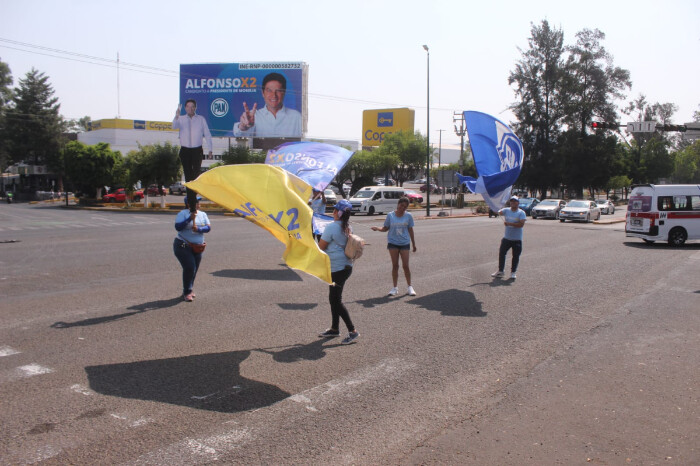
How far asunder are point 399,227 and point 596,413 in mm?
4981

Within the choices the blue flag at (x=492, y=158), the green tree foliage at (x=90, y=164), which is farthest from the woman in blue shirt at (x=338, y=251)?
the green tree foliage at (x=90, y=164)

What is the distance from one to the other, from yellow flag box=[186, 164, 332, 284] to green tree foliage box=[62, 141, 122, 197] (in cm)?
4263

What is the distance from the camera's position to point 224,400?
4.61 m

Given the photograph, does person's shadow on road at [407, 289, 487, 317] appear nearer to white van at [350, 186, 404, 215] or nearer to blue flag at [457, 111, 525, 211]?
blue flag at [457, 111, 525, 211]

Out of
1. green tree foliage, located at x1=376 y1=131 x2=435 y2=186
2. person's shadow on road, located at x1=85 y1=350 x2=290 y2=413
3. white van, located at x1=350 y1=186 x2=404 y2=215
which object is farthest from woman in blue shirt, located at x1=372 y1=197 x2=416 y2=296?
green tree foliage, located at x1=376 y1=131 x2=435 y2=186

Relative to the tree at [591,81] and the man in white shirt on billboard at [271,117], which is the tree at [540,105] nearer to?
the tree at [591,81]

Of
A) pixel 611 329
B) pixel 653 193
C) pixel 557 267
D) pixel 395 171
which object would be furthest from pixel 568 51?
pixel 611 329

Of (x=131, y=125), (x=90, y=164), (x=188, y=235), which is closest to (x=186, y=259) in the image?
(x=188, y=235)

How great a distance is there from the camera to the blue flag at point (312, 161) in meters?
9.39

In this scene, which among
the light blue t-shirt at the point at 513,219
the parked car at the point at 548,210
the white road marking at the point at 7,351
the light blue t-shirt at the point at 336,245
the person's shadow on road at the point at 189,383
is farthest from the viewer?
the parked car at the point at 548,210

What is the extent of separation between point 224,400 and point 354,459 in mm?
1433

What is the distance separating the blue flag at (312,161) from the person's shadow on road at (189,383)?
4.32 meters

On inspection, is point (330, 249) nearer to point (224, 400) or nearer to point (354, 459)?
point (224, 400)

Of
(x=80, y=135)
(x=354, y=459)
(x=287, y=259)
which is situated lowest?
(x=354, y=459)
